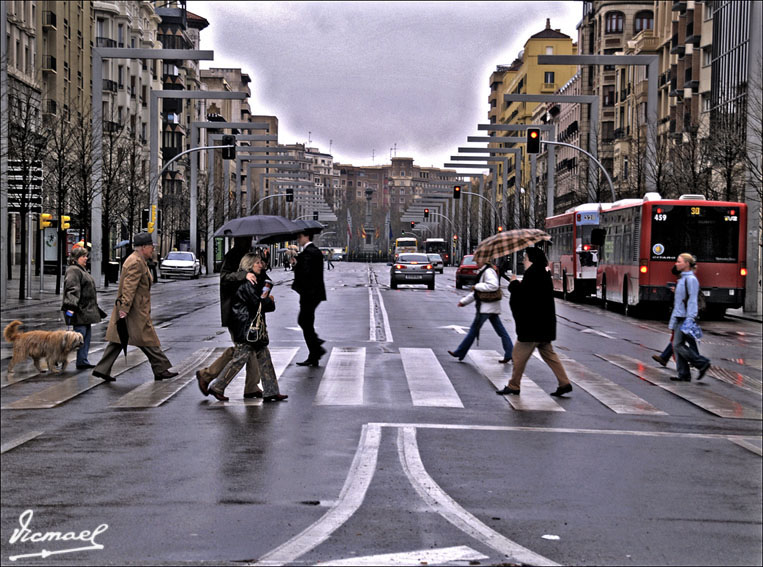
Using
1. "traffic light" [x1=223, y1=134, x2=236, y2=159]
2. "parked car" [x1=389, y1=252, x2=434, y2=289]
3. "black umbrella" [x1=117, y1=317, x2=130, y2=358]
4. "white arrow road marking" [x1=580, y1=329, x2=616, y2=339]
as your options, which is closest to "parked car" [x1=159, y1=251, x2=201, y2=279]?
"traffic light" [x1=223, y1=134, x2=236, y2=159]

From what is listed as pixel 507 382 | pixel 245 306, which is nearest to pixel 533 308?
pixel 507 382

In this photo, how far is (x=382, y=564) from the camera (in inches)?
248

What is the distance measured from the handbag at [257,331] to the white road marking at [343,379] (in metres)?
0.90

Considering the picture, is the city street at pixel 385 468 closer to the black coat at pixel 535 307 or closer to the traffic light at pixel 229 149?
the black coat at pixel 535 307

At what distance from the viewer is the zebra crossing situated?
1288 cm

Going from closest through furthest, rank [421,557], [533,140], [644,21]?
[421,557] → [533,140] → [644,21]

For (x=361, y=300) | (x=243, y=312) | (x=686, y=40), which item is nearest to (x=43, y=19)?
(x=361, y=300)

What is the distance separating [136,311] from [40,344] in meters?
1.28

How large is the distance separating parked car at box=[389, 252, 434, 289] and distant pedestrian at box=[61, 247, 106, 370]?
37.6 m

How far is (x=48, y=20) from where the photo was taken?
2606 inches

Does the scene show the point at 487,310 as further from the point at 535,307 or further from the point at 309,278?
the point at 535,307

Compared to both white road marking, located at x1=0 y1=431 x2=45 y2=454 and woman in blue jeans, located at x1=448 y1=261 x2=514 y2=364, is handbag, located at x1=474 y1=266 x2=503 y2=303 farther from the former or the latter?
white road marking, located at x1=0 y1=431 x2=45 y2=454

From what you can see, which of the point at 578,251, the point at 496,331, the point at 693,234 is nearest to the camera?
the point at 496,331

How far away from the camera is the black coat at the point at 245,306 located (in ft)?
41.3
